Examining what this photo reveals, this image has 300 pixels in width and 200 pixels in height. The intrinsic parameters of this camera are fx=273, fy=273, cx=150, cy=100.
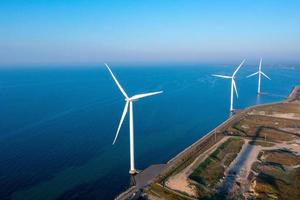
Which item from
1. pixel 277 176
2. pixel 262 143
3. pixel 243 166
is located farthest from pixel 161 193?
pixel 262 143

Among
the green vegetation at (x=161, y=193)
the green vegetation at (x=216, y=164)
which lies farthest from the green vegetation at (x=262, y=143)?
the green vegetation at (x=161, y=193)

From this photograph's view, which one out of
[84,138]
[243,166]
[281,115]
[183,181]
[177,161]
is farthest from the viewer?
[281,115]

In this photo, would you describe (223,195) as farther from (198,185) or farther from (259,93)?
(259,93)

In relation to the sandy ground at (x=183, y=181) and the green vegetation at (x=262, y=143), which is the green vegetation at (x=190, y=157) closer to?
the sandy ground at (x=183, y=181)

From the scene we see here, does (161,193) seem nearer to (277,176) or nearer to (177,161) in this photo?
(177,161)

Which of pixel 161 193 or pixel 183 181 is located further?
pixel 183 181

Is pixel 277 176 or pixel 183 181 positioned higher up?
pixel 183 181

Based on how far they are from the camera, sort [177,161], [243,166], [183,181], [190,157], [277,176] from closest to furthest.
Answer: [183,181]
[277,176]
[243,166]
[177,161]
[190,157]

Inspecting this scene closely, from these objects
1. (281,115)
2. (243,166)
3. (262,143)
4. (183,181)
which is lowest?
(281,115)

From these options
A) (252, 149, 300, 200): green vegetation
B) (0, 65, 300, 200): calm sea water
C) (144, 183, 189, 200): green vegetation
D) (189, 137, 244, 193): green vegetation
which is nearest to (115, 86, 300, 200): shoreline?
(144, 183, 189, 200): green vegetation
